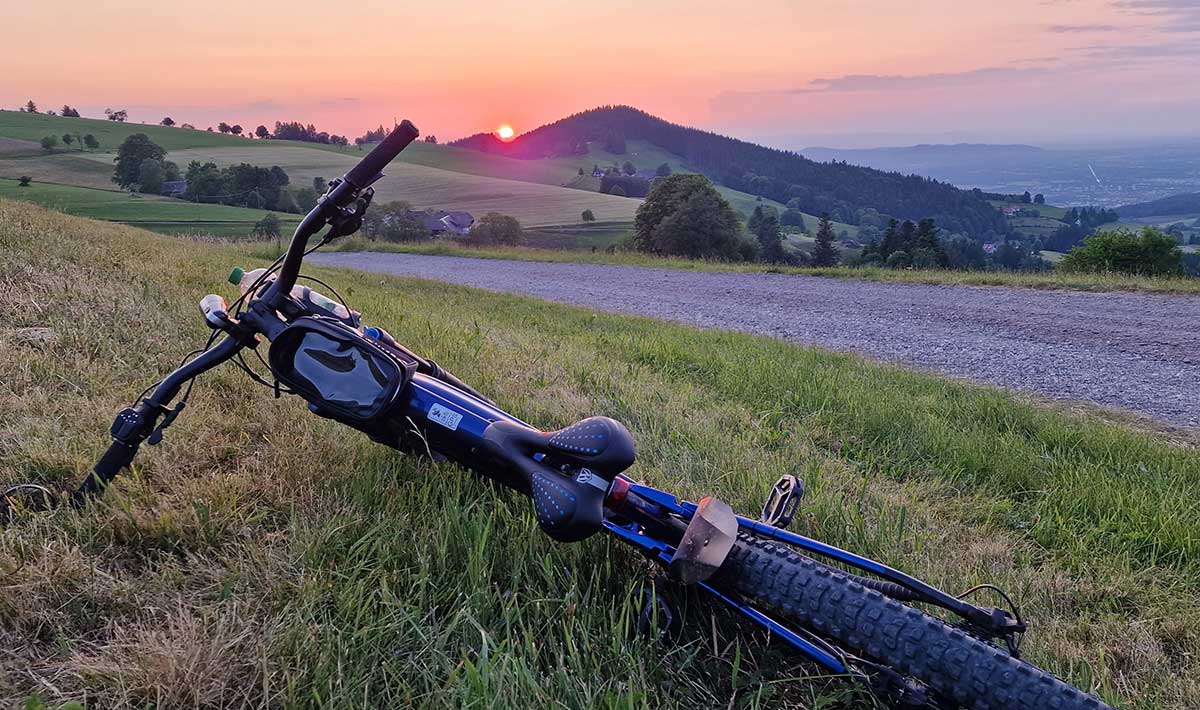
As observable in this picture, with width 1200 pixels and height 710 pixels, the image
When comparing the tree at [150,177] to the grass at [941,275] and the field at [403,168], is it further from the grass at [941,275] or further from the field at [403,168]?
the grass at [941,275]

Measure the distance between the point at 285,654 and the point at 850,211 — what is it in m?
87.3

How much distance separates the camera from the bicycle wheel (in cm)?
131

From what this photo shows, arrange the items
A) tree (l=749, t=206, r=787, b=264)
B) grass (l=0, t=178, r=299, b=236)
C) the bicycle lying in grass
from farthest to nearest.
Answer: grass (l=0, t=178, r=299, b=236)
tree (l=749, t=206, r=787, b=264)
the bicycle lying in grass

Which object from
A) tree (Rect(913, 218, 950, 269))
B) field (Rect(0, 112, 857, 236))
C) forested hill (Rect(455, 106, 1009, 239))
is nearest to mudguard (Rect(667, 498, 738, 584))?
tree (Rect(913, 218, 950, 269))

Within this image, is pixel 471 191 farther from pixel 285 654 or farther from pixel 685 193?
pixel 285 654

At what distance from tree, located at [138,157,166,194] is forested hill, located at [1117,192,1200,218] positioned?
85.1 m

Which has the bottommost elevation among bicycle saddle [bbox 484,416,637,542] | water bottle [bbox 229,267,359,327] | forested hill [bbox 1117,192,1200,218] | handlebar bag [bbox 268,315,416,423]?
bicycle saddle [bbox 484,416,637,542]

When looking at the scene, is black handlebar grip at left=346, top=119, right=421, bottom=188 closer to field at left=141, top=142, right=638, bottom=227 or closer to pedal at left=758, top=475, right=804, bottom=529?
pedal at left=758, top=475, right=804, bottom=529

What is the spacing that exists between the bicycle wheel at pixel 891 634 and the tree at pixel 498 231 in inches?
1295

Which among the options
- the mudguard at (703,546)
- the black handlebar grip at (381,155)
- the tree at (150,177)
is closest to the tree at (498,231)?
the black handlebar grip at (381,155)

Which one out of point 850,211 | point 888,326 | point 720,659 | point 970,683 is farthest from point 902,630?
point 850,211

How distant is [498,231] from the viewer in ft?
118

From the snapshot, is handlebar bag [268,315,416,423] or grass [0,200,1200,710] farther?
handlebar bag [268,315,416,423]

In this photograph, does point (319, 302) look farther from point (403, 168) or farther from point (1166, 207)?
point (1166, 207)
